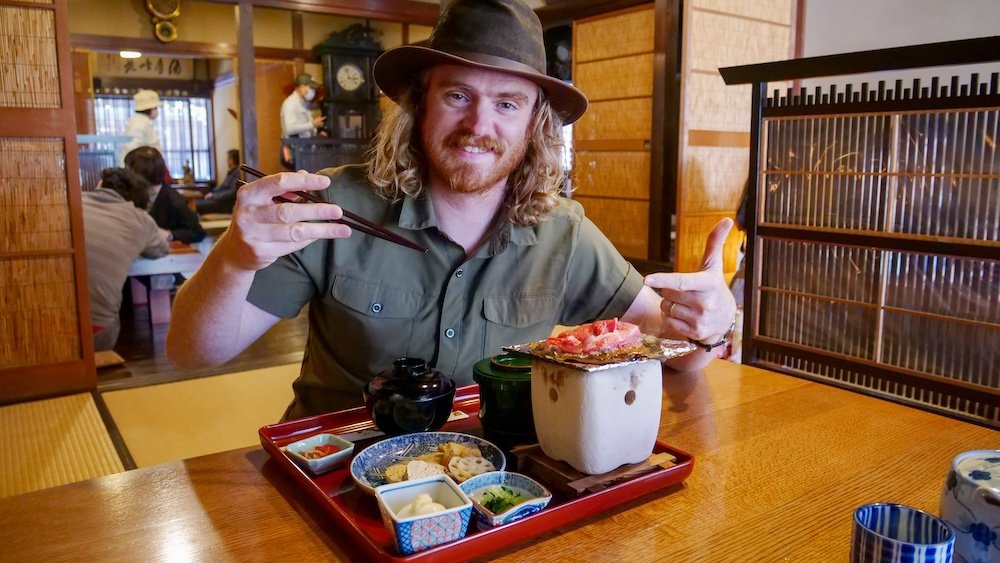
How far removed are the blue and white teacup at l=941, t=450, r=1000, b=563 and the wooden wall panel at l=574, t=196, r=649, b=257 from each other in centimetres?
467

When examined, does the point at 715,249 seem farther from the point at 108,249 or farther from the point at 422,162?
the point at 108,249

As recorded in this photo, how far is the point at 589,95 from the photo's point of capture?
5.68m

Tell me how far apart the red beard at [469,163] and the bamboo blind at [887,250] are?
4.64ft

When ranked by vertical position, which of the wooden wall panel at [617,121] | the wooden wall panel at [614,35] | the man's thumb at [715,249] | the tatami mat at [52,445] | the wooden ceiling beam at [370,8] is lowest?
the tatami mat at [52,445]

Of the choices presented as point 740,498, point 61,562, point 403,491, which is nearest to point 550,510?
point 403,491

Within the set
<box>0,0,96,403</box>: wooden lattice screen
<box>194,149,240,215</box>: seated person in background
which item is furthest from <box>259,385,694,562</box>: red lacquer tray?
<box>194,149,240,215</box>: seated person in background

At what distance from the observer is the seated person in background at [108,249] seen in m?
3.97

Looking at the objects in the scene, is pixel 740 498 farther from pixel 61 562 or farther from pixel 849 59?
pixel 849 59

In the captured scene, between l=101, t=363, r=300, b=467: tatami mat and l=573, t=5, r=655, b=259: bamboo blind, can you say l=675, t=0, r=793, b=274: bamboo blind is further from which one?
l=101, t=363, r=300, b=467: tatami mat

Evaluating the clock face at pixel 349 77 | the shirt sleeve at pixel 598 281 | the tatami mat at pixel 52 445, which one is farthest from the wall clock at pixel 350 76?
the shirt sleeve at pixel 598 281

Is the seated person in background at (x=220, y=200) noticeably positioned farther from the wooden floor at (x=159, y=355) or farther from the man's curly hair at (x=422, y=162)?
the man's curly hair at (x=422, y=162)

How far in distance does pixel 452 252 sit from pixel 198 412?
7.00ft

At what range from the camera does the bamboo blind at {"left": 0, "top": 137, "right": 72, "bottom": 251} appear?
10.5 feet

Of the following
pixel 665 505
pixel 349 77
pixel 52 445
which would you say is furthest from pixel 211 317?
pixel 349 77
